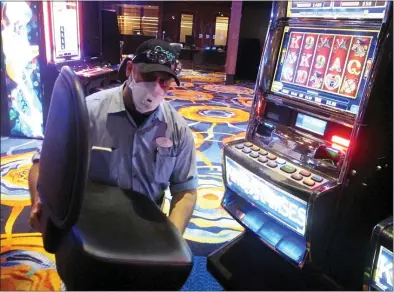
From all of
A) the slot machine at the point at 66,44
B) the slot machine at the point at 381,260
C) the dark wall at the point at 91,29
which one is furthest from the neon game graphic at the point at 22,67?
the slot machine at the point at 381,260

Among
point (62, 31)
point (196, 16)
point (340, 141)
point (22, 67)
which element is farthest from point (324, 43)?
point (196, 16)

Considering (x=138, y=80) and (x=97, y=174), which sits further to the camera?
(x=138, y=80)

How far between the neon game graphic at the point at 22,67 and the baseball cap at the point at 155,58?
9.04ft

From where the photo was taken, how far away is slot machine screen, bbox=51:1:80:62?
372 cm

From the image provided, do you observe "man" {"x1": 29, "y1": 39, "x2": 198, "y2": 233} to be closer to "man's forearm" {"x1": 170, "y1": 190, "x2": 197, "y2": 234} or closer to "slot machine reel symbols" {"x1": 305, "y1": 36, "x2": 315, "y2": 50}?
"man's forearm" {"x1": 170, "y1": 190, "x2": 197, "y2": 234}

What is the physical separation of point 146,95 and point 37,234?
1404 mm

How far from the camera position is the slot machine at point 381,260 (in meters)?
1.11

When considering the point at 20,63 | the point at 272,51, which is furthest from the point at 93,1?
the point at 272,51

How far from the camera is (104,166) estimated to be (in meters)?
1.21

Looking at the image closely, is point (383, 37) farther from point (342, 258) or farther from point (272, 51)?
point (342, 258)

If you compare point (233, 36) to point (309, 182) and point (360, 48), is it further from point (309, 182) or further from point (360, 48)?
point (309, 182)

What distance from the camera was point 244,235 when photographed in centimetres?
202

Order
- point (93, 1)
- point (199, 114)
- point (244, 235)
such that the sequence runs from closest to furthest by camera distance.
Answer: point (244, 235) < point (93, 1) < point (199, 114)

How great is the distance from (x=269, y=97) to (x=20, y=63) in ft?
10.2
